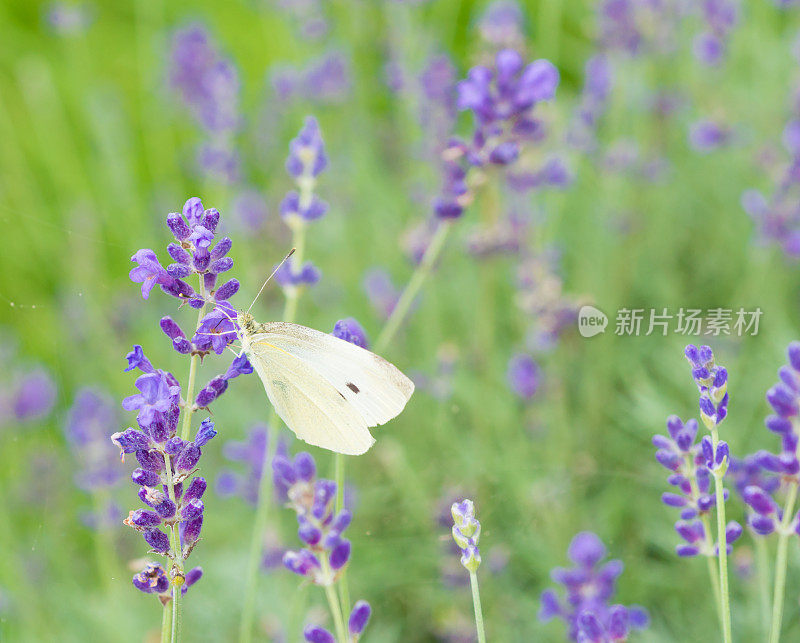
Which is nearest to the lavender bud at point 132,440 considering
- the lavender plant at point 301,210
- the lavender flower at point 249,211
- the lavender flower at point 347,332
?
the lavender flower at point 347,332

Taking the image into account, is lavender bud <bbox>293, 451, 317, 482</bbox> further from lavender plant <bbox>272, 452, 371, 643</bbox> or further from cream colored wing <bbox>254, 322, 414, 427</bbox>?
cream colored wing <bbox>254, 322, 414, 427</bbox>

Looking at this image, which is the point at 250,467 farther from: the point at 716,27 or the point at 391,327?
the point at 716,27

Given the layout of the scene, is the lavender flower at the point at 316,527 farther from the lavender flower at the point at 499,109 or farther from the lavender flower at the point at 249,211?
the lavender flower at the point at 249,211

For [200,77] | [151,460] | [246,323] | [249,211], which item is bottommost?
[151,460]

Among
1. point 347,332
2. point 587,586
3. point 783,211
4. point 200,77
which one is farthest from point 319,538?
point 200,77

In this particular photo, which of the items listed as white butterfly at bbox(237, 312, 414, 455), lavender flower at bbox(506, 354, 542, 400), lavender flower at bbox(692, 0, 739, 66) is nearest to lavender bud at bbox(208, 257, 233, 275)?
white butterfly at bbox(237, 312, 414, 455)

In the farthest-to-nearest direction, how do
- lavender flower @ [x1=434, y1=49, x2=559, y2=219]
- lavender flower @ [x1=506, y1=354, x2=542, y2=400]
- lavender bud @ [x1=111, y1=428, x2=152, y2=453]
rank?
lavender flower @ [x1=506, y1=354, x2=542, y2=400]
lavender flower @ [x1=434, y1=49, x2=559, y2=219]
lavender bud @ [x1=111, y1=428, x2=152, y2=453]
